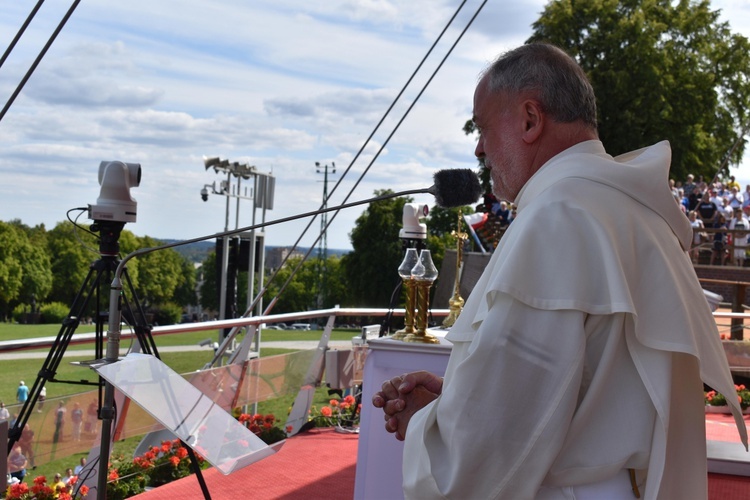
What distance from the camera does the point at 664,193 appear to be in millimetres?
2039

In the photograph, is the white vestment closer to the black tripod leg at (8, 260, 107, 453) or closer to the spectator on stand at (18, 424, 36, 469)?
the black tripod leg at (8, 260, 107, 453)

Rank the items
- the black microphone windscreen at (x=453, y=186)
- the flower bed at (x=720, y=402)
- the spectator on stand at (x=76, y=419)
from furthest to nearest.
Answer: the flower bed at (x=720, y=402) → the spectator on stand at (x=76, y=419) → the black microphone windscreen at (x=453, y=186)

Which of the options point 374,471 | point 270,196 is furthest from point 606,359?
point 270,196

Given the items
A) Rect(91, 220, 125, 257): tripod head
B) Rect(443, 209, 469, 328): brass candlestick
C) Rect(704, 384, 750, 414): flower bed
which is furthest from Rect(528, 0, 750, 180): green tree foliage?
Rect(91, 220, 125, 257): tripod head

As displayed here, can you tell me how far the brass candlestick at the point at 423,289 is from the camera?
4180 mm

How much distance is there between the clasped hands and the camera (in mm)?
2207

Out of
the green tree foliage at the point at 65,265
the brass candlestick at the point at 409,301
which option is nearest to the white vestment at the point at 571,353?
the brass candlestick at the point at 409,301

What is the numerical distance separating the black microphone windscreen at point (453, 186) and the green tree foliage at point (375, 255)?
5243 centimetres

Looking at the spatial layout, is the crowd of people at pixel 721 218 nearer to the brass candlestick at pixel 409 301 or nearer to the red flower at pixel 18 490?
the brass candlestick at pixel 409 301

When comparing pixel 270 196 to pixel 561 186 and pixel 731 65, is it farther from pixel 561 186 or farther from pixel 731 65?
pixel 731 65

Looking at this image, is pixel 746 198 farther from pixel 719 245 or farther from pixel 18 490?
pixel 18 490

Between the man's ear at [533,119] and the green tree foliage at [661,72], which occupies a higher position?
the green tree foliage at [661,72]

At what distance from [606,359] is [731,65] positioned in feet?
104

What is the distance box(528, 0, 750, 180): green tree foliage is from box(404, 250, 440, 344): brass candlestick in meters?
26.3
